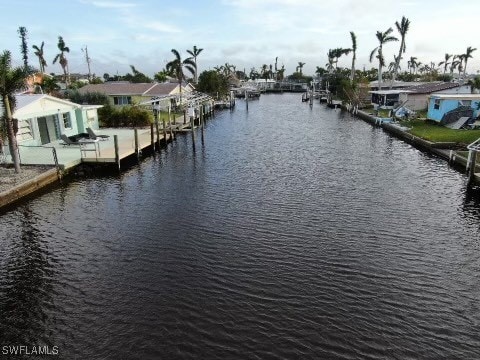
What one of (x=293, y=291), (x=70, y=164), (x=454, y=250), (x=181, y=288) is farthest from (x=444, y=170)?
(x=70, y=164)

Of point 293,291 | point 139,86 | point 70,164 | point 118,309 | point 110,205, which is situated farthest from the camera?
point 139,86

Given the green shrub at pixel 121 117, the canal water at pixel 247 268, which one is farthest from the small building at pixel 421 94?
the green shrub at pixel 121 117

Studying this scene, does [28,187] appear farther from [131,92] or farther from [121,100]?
[131,92]

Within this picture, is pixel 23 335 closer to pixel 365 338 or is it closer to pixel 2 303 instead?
pixel 2 303

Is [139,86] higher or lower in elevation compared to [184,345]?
higher

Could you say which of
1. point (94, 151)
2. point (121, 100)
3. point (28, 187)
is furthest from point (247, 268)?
point (121, 100)

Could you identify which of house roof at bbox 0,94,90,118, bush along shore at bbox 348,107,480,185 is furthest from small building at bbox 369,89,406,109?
house roof at bbox 0,94,90,118

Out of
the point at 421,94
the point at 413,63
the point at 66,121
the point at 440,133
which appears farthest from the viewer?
the point at 413,63

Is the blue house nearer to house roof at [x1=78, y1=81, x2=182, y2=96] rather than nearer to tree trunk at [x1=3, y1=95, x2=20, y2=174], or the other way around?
house roof at [x1=78, y1=81, x2=182, y2=96]
